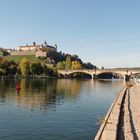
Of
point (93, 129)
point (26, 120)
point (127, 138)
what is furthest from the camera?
point (26, 120)

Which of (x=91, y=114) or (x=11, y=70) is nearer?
(x=91, y=114)

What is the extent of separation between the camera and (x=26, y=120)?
33.8m

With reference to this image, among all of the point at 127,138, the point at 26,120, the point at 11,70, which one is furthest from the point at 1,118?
the point at 11,70

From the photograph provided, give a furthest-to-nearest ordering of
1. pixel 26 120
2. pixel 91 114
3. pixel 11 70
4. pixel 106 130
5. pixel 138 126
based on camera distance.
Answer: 1. pixel 11 70
2. pixel 91 114
3. pixel 26 120
4. pixel 138 126
5. pixel 106 130

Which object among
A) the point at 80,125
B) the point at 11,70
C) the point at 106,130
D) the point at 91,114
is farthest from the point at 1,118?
the point at 11,70

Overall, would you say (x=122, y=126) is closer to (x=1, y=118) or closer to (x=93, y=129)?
(x=93, y=129)

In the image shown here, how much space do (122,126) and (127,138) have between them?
18.0 feet

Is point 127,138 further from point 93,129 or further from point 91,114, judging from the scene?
point 91,114

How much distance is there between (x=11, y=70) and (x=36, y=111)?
158 metres

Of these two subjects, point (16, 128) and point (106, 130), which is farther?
point (16, 128)

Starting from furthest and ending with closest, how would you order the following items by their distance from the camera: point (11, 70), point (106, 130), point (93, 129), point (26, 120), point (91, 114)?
point (11, 70)
point (91, 114)
point (26, 120)
point (93, 129)
point (106, 130)

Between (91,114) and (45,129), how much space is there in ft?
37.3

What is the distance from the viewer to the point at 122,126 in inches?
1121

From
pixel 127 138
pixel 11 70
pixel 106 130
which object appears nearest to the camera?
pixel 127 138
